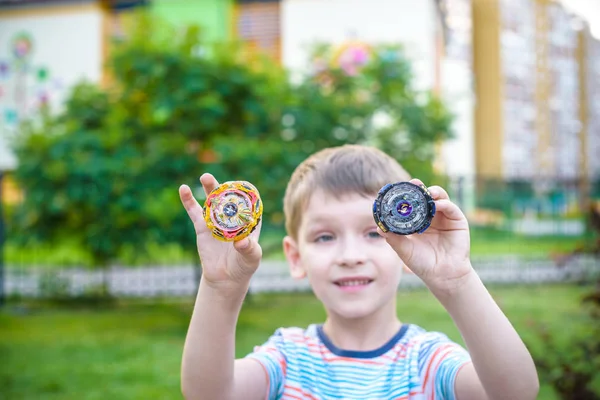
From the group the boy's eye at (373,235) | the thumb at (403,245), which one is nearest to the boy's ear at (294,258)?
the boy's eye at (373,235)

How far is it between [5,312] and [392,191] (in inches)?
333

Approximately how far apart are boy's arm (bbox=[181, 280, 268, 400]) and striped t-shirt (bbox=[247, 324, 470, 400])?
200 mm

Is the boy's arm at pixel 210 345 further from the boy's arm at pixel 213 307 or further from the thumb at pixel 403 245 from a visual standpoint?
the thumb at pixel 403 245

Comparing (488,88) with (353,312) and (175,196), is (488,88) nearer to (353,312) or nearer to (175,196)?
(175,196)

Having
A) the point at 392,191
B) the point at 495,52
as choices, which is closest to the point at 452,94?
the point at 392,191

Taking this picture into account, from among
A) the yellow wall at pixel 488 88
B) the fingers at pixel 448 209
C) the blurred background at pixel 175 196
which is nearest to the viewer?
the fingers at pixel 448 209

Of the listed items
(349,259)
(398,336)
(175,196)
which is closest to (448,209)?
(349,259)

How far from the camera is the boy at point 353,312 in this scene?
1.29 meters

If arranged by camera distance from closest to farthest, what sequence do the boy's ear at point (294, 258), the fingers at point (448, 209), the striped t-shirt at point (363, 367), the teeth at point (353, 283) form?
the fingers at point (448, 209)
the striped t-shirt at point (363, 367)
the teeth at point (353, 283)
the boy's ear at point (294, 258)

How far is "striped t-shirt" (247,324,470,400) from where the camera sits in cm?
150

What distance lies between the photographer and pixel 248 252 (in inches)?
52.9

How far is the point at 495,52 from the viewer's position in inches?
853

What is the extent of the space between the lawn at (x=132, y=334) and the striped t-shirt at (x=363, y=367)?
2.49m

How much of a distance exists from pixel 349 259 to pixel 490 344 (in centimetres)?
43
